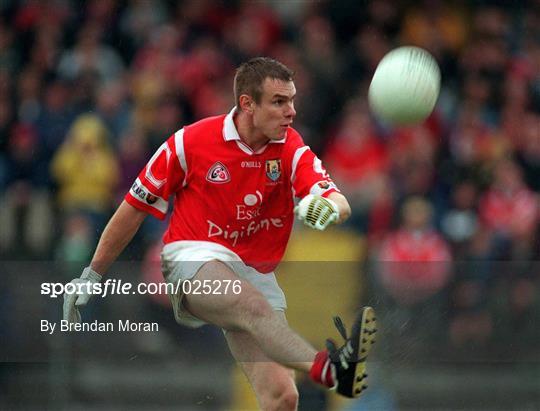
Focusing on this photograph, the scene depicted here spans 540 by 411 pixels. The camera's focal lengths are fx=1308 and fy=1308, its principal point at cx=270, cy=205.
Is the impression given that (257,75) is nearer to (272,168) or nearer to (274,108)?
(274,108)

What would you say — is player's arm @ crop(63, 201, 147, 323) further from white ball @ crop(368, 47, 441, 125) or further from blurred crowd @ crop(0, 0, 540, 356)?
blurred crowd @ crop(0, 0, 540, 356)

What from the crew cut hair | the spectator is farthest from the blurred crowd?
the crew cut hair

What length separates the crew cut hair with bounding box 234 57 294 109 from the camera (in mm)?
7727

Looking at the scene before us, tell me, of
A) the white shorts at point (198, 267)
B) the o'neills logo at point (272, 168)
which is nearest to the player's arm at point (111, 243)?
the white shorts at point (198, 267)

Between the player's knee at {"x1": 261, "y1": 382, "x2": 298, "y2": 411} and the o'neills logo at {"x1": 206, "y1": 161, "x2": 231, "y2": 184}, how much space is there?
1267 millimetres

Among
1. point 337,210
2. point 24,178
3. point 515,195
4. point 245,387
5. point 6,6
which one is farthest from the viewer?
point 6,6

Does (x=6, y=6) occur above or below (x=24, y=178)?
above

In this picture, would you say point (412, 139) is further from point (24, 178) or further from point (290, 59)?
point (24, 178)

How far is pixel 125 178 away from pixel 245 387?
3182 millimetres

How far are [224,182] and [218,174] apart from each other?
0.20ft

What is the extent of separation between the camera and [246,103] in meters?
7.80

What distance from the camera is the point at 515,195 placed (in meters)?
11.5

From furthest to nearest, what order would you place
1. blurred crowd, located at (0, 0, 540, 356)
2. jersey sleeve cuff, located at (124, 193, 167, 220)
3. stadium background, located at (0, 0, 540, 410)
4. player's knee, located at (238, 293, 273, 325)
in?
blurred crowd, located at (0, 0, 540, 356), stadium background, located at (0, 0, 540, 410), jersey sleeve cuff, located at (124, 193, 167, 220), player's knee, located at (238, 293, 273, 325)

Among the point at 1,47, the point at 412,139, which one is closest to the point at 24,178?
the point at 1,47
